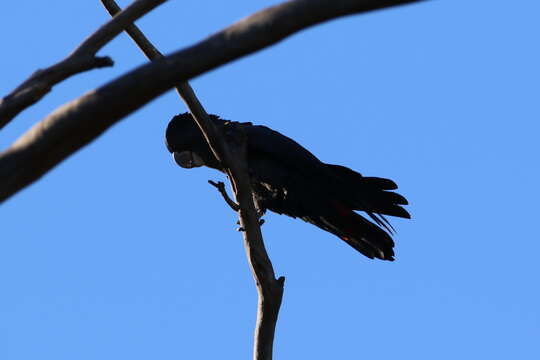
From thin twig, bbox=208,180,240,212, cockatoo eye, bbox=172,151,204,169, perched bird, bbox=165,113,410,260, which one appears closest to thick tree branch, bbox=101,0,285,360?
thin twig, bbox=208,180,240,212

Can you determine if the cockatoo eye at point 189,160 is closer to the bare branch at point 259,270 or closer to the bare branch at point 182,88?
the bare branch at point 259,270

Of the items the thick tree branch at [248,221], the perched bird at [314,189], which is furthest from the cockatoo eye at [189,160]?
the thick tree branch at [248,221]

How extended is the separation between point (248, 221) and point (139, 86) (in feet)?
8.66

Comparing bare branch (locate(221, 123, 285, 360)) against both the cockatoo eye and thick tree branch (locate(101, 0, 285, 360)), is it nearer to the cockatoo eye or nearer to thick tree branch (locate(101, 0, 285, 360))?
thick tree branch (locate(101, 0, 285, 360))

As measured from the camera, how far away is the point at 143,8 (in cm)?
391

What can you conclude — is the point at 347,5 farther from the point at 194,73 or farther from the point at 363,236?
the point at 363,236

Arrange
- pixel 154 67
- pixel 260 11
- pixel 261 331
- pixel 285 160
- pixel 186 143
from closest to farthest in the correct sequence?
pixel 154 67 → pixel 260 11 → pixel 261 331 → pixel 285 160 → pixel 186 143

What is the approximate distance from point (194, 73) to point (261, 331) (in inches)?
95.1

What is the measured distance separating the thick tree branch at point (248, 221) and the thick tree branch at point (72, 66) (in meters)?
0.77

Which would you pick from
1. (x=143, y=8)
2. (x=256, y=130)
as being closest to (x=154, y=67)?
(x=143, y=8)

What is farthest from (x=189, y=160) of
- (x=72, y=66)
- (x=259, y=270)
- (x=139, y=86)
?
(x=139, y=86)

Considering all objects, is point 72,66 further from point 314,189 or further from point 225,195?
point 314,189

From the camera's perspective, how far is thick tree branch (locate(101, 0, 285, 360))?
4816mm

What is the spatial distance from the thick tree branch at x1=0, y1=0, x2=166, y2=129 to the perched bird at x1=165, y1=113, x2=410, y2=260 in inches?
98.2
